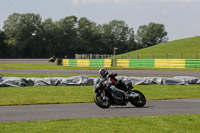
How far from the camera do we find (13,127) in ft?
26.0

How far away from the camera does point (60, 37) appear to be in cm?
12338

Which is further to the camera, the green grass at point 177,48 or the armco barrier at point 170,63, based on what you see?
the green grass at point 177,48

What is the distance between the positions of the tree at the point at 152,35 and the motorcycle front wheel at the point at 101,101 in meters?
136

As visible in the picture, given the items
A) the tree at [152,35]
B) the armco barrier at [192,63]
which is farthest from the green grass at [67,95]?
the tree at [152,35]

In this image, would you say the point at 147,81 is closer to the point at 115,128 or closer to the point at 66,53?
the point at 115,128

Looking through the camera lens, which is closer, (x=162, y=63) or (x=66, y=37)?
(x=162, y=63)

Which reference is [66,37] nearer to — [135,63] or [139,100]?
[135,63]

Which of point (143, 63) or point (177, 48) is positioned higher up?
point (177, 48)

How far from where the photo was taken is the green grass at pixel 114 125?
756 centimetres

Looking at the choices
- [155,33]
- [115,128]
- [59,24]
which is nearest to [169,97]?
→ [115,128]

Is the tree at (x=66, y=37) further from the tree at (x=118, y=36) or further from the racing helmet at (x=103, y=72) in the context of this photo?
the racing helmet at (x=103, y=72)

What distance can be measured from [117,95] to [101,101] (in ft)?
1.98

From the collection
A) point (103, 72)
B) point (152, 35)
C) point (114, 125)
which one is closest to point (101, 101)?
point (103, 72)

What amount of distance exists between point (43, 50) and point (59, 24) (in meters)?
14.1
